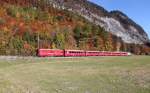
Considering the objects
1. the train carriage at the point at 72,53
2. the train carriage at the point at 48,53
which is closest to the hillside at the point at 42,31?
the train carriage at the point at 48,53

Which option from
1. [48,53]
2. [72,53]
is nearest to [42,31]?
[72,53]

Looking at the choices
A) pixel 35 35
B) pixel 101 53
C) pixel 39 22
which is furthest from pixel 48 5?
pixel 101 53

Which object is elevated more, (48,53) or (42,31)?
(42,31)

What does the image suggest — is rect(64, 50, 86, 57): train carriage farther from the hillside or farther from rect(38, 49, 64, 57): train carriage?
the hillside

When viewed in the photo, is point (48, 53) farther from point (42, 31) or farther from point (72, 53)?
point (42, 31)

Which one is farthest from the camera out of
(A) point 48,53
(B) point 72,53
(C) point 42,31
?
(C) point 42,31

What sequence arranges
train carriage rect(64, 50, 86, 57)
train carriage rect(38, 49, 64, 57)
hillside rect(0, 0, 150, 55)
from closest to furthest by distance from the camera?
train carriage rect(38, 49, 64, 57) → train carriage rect(64, 50, 86, 57) → hillside rect(0, 0, 150, 55)

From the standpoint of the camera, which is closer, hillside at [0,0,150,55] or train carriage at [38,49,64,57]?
train carriage at [38,49,64,57]

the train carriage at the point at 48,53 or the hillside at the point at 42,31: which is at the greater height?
the hillside at the point at 42,31

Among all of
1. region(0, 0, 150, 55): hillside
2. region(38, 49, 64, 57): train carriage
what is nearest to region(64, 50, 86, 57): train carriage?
region(38, 49, 64, 57): train carriage

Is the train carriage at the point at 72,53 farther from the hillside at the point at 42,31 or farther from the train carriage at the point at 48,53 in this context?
the hillside at the point at 42,31

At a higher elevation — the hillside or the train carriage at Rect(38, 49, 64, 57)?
the hillside

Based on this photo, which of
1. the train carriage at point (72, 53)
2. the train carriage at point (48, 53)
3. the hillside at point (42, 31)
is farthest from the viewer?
the hillside at point (42, 31)

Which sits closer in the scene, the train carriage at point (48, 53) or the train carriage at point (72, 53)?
the train carriage at point (48, 53)
